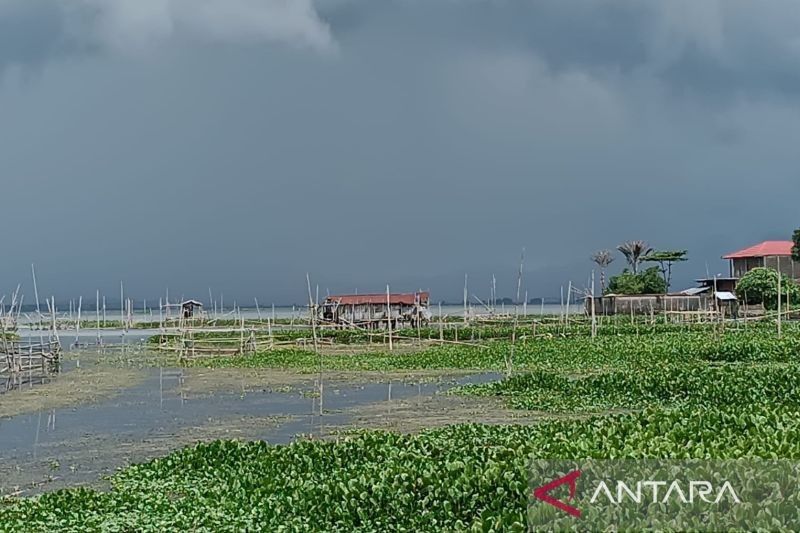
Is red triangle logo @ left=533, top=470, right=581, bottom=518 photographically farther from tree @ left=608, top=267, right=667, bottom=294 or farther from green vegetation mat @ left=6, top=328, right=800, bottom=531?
tree @ left=608, top=267, right=667, bottom=294

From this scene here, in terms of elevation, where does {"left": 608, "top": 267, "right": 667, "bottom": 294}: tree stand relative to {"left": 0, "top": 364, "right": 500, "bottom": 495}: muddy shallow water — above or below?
above

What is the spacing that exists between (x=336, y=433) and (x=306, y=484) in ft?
19.6

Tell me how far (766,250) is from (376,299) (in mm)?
34374

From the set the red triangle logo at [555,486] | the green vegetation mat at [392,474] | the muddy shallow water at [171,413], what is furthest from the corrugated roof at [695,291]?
the red triangle logo at [555,486]

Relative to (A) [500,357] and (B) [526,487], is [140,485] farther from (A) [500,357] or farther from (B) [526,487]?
(A) [500,357]

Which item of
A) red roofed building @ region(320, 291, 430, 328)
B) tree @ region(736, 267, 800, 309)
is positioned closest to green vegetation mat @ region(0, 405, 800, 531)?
red roofed building @ region(320, 291, 430, 328)

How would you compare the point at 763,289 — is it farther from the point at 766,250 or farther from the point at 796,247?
the point at 766,250

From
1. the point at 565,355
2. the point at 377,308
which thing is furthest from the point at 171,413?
the point at 377,308

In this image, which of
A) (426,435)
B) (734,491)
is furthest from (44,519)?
(734,491)

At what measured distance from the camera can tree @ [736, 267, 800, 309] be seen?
51438 mm

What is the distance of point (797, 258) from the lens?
2165 inches

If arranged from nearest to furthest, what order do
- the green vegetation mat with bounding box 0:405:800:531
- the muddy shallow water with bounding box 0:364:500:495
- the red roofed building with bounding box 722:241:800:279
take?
1. the green vegetation mat with bounding box 0:405:800:531
2. the muddy shallow water with bounding box 0:364:500:495
3. the red roofed building with bounding box 722:241:800:279

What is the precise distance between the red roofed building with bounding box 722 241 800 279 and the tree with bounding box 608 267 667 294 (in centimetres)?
658

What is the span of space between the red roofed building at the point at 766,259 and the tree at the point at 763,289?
11.1 meters
